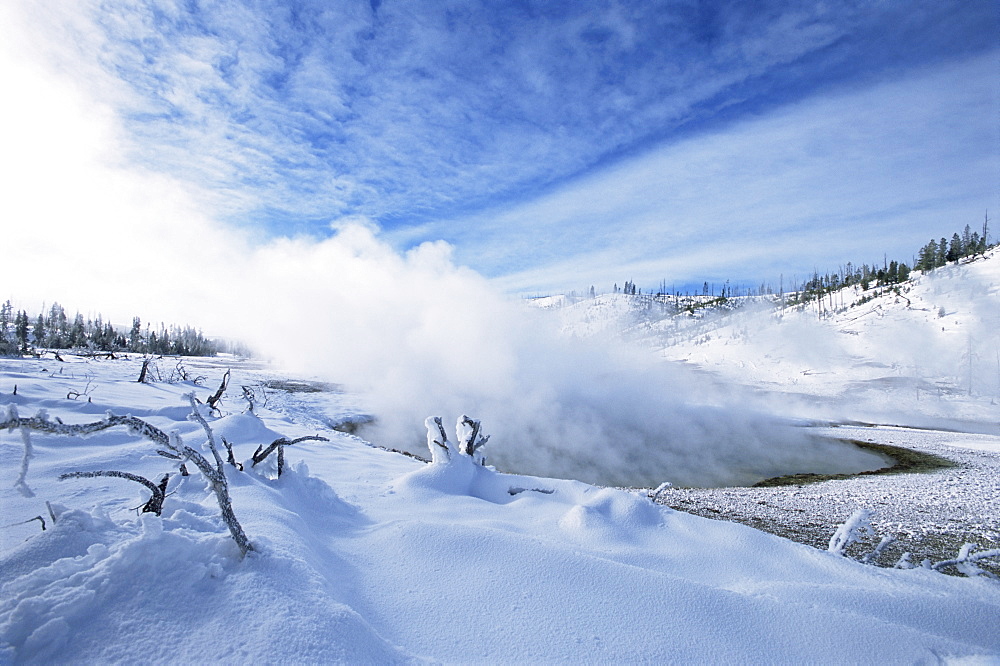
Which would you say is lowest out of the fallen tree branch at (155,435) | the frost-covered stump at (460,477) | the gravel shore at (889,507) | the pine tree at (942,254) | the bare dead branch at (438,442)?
the gravel shore at (889,507)

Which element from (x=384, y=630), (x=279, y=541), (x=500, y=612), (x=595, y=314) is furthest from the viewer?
(x=595, y=314)

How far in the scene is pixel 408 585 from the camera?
314 centimetres

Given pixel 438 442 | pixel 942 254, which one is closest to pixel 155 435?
pixel 438 442

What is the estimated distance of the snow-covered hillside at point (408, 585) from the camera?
2027 mm

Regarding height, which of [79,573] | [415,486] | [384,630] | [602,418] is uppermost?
[79,573]

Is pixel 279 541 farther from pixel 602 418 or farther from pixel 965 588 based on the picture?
pixel 602 418

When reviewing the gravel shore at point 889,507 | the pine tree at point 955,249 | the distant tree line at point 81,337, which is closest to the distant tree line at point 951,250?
the pine tree at point 955,249

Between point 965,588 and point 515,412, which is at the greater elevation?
point 965,588

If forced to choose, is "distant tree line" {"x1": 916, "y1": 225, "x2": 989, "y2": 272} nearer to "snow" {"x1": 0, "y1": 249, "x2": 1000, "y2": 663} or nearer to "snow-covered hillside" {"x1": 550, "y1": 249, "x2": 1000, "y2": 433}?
"snow-covered hillside" {"x1": 550, "y1": 249, "x2": 1000, "y2": 433}

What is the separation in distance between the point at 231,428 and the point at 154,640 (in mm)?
7243

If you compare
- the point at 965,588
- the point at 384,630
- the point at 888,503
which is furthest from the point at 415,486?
the point at 888,503

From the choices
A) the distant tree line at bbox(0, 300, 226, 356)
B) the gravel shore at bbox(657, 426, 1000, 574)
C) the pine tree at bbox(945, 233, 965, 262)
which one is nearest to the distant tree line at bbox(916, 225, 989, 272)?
the pine tree at bbox(945, 233, 965, 262)

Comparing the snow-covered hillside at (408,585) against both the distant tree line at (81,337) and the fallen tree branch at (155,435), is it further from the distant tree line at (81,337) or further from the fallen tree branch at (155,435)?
the distant tree line at (81,337)

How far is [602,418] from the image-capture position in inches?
1094
